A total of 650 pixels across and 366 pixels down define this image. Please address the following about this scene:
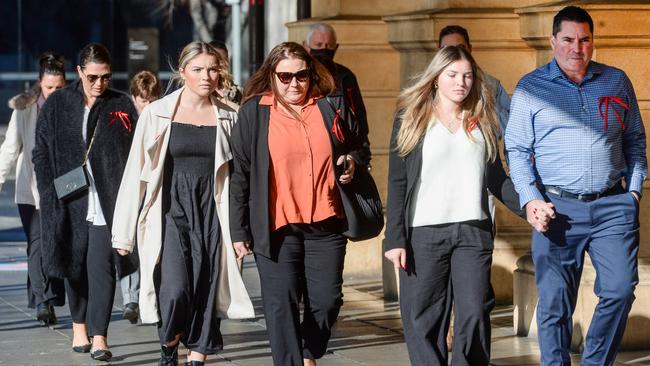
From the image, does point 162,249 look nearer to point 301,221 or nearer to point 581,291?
point 301,221

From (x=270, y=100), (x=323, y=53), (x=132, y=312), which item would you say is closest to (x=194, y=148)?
(x=270, y=100)

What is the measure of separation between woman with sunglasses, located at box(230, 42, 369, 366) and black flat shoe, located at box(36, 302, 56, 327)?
3.35 metres

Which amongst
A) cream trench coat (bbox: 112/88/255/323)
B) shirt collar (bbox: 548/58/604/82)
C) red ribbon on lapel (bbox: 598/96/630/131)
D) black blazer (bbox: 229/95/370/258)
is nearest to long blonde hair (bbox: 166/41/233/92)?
cream trench coat (bbox: 112/88/255/323)

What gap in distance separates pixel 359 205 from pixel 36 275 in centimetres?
394

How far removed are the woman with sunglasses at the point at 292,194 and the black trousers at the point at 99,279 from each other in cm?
189

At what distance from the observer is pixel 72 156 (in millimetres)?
9375

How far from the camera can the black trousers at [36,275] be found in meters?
10.4

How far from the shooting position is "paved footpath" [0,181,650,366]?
8992 millimetres

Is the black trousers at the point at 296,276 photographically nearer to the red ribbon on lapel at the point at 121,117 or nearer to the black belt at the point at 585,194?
the black belt at the point at 585,194

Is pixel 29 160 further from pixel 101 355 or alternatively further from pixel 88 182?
pixel 101 355

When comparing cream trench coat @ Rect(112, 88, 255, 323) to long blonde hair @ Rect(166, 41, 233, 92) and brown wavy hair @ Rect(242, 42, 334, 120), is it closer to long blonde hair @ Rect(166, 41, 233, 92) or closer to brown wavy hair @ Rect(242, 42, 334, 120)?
long blonde hair @ Rect(166, 41, 233, 92)

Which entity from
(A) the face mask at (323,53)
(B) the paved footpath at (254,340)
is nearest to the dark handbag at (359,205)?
(B) the paved footpath at (254,340)

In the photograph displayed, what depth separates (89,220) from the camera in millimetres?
9297

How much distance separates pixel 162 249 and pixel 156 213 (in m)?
0.19
